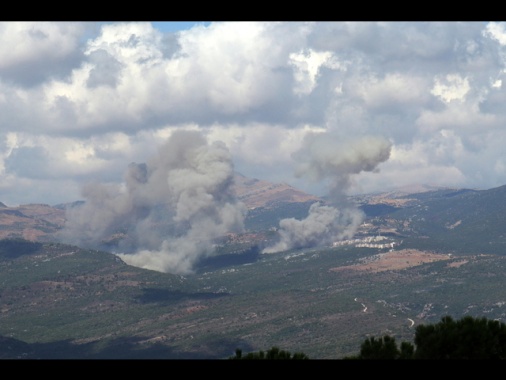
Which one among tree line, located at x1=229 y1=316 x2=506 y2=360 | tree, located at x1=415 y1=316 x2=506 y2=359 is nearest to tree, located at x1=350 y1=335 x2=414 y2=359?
tree line, located at x1=229 y1=316 x2=506 y2=360

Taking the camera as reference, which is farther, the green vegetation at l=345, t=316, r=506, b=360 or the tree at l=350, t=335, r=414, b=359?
the tree at l=350, t=335, r=414, b=359

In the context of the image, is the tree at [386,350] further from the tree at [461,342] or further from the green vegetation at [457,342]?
the tree at [461,342]

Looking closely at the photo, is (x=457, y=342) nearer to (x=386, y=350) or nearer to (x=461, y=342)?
(x=461, y=342)

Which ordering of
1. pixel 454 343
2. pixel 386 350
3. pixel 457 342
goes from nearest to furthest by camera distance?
1. pixel 457 342
2. pixel 454 343
3. pixel 386 350

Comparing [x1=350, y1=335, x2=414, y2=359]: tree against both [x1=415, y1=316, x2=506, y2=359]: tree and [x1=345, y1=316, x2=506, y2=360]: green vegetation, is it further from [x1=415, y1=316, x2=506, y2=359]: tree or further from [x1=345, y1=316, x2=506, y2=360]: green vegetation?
[x1=415, y1=316, x2=506, y2=359]: tree

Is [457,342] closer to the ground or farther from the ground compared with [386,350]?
farther from the ground

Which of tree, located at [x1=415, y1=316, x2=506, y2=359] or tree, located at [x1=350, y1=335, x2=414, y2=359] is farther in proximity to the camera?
tree, located at [x1=350, y1=335, x2=414, y2=359]

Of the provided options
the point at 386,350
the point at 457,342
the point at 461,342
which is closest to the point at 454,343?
the point at 457,342

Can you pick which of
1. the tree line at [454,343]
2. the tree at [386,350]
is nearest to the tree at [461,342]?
the tree line at [454,343]

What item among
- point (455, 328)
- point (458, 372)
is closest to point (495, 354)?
point (455, 328)

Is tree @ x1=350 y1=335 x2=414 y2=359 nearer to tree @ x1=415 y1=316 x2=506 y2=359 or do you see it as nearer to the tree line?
the tree line
